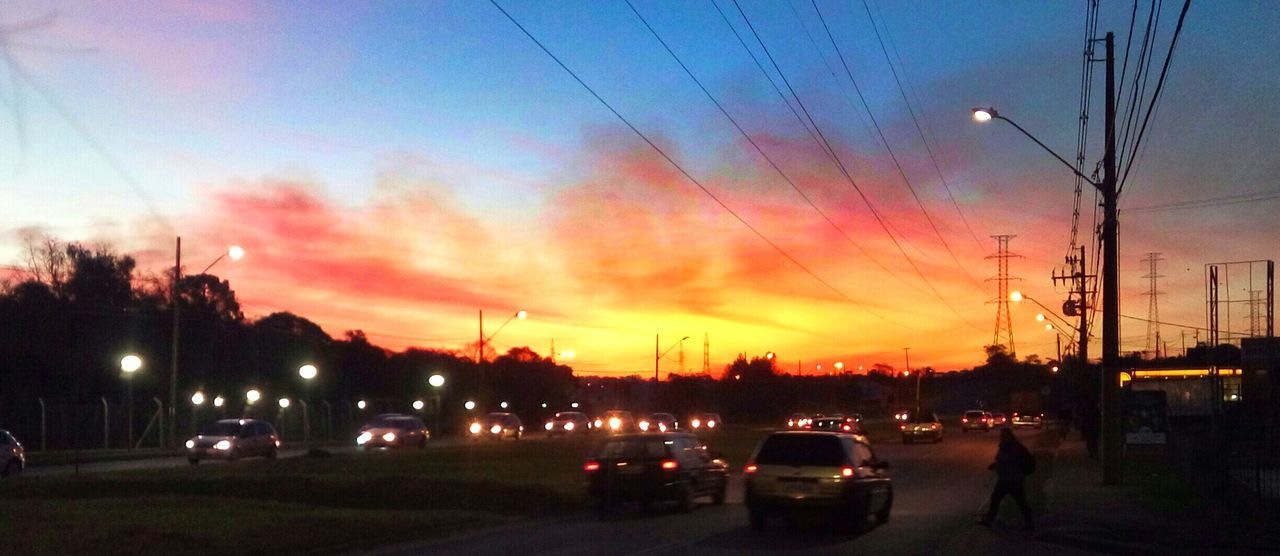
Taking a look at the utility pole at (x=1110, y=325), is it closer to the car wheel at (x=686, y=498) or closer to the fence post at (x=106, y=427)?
the car wheel at (x=686, y=498)

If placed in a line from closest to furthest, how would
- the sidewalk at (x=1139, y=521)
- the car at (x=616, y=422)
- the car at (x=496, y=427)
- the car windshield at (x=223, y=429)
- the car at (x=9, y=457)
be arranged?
the sidewalk at (x=1139, y=521), the car at (x=9, y=457), the car windshield at (x=223, y=429), the car at (x=496, y=427), the car at (x=616, y=422)

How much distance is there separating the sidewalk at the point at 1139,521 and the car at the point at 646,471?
21.3 ft

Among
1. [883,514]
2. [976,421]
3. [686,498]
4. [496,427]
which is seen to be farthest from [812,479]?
[976,421]

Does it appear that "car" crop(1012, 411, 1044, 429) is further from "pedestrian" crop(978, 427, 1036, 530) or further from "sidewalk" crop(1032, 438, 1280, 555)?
"pedestrian" crop(978, 427, 1036, 530)

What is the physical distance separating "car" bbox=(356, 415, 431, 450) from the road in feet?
83.6

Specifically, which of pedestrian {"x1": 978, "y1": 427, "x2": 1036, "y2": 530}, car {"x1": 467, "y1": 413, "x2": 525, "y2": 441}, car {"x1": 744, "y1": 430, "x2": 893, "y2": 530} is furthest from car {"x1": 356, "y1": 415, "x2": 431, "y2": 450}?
pedestrian {"x1": 978, "y1": 427, "x2": 1036, "y2": 530}

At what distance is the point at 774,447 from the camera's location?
21.7m

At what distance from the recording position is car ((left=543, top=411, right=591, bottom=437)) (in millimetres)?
70188

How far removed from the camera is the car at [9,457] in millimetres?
34562

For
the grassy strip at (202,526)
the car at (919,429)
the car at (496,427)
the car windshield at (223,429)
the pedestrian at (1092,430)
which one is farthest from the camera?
the car at (919,429)

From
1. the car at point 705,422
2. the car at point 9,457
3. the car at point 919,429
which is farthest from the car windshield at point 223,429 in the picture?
the car at point 705,422

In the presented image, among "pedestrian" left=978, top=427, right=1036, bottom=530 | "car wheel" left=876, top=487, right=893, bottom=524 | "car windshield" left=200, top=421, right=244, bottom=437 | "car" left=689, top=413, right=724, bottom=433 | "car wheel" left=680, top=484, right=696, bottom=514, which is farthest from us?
"car" left=689, top=413, right=724, bottom=433

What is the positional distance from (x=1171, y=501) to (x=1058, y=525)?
575cm

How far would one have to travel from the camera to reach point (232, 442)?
4259cm
